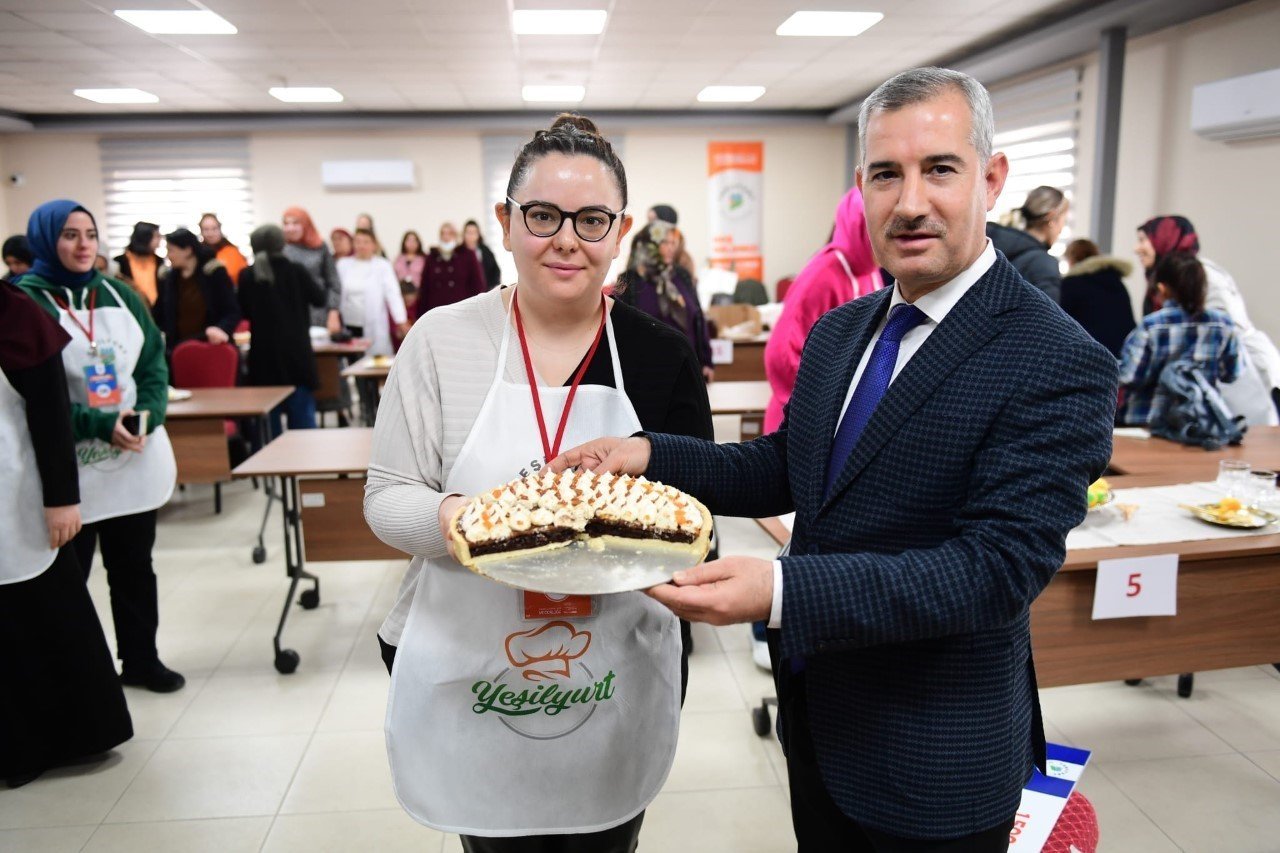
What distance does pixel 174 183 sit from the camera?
1187 cm

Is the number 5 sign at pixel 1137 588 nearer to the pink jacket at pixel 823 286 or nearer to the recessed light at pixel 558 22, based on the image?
the pink jacket at pixel 823 286

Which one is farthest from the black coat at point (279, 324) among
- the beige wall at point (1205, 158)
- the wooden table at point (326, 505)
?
the beige wall at point (1205, 158)

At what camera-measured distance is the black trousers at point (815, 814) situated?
1.23 m

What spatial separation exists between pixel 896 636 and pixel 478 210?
1198cm

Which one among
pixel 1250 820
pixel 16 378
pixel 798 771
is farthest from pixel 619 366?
pixel 1250 820

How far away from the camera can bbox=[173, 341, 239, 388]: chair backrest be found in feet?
17.5

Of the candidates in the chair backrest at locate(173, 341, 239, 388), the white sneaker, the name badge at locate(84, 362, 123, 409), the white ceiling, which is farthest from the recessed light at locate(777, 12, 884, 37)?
the name badge at locate(84, 362, 123, 409)

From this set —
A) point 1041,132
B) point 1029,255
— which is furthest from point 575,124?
point 1041,132

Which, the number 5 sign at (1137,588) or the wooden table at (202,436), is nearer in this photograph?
the number 5 sign at (1137,588)

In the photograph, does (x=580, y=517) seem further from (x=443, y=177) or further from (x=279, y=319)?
(x=443, y=177)

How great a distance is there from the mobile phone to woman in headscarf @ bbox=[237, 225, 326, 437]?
2.50 m

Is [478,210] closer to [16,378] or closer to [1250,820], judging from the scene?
[16,378]

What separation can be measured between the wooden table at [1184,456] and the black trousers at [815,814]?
6.79 ft

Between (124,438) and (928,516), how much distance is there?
2767 millimetres
